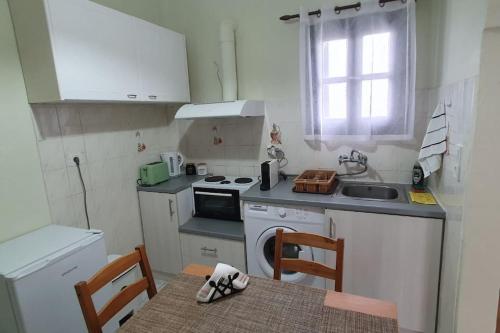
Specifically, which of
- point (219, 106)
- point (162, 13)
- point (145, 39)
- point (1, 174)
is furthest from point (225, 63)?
point (1, 174)

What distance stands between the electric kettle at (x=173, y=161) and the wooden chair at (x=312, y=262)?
176 cm

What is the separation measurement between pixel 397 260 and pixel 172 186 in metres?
1.82

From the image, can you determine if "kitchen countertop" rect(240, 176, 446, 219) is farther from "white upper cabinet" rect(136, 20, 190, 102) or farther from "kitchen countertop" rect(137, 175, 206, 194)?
"white upper cabinet" rect(136, 20, 190, 102)

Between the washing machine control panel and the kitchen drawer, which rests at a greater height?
the washing machine control panel

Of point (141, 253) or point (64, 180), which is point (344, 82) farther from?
point (64, 180)

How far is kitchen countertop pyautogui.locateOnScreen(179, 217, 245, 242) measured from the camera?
89.8 inches

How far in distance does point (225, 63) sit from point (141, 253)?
1.81m

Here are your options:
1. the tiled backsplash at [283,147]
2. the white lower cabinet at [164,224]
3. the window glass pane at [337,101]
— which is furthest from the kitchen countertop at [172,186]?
the window glass pane at [337,101]

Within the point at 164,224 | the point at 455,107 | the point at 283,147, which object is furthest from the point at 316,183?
the point at 164,224

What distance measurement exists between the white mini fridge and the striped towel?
6.79ft

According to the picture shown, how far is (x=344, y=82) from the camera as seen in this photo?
2205 millimetres

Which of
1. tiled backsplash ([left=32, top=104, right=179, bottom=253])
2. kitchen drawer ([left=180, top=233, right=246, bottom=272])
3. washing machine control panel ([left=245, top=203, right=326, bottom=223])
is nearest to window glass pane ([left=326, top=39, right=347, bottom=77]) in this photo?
washing machine control panel ([left=245, top=203, right=326, bottom=223])

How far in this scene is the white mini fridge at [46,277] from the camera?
1.34 metres

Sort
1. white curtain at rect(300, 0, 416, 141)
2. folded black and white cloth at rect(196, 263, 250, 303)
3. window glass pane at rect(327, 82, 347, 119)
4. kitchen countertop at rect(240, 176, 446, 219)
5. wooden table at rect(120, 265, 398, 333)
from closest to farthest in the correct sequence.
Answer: wooden table at rect(120, 265, 398, 333) → folded black and white cloth at rect(196, 263, 250, 303) → kitchen countertop at rect(240, 176, 446, 219) → white curtain at rect(300, 0, 416, 141) → window glass pane at rect(327, 82, 347, 119)
